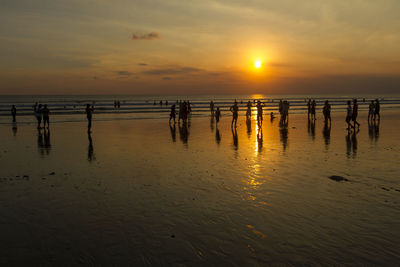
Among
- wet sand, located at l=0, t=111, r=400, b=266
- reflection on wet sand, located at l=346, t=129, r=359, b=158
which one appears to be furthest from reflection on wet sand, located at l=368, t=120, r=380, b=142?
wet sand, located at l=0, t=111, r=400, b=266

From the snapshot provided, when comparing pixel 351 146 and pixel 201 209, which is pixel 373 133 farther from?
pixel 201 209

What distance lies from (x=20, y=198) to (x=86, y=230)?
9.48 ft

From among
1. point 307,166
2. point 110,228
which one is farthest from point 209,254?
point 307,166

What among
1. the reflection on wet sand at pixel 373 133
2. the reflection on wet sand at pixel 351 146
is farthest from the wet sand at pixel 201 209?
the reflection on wet sand at pixel 373 133

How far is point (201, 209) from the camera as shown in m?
7.14

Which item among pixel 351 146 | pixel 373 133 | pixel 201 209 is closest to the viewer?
pixel 201 209

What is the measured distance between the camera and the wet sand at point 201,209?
5.20 meters

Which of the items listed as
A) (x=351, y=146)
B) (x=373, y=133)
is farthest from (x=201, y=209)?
(x=373, y=133)

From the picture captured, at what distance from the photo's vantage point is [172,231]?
6.03 m

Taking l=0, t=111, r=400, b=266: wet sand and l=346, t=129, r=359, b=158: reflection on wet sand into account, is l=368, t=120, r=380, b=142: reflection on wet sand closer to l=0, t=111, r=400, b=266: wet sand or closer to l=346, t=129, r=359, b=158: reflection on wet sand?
l=346, t=129, r=359, b=158: reflection on wet sand

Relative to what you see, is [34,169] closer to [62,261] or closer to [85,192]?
[85,192]

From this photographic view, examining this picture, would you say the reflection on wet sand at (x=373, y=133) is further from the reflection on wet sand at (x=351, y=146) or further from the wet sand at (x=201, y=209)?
the wet sand at (x=201, y=209)

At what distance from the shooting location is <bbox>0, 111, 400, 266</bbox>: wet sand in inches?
205

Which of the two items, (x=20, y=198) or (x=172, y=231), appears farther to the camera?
(x=20, y=198)
